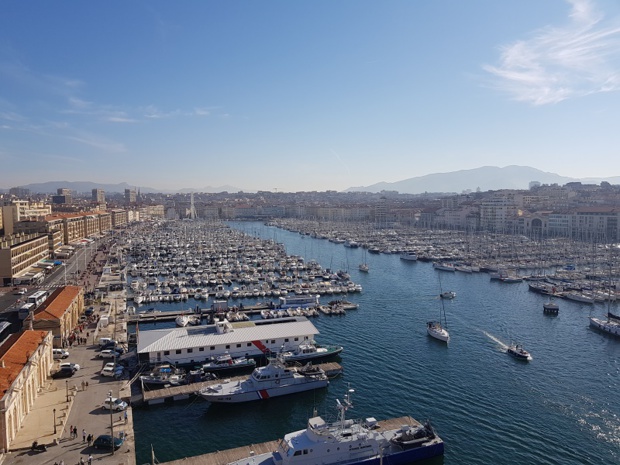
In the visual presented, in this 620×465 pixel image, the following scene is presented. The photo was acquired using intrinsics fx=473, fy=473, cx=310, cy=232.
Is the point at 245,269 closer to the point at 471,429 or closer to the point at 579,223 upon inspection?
the point at 471,429

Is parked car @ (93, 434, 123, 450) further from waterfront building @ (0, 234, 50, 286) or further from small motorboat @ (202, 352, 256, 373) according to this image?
waterfront building @ (0, 234, 50, 286)

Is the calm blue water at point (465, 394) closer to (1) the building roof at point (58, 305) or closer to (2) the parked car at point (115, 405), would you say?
(2) the parked car at point (115, 405)

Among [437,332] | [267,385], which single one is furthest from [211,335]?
[437,332]

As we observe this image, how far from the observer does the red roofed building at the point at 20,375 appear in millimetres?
10602

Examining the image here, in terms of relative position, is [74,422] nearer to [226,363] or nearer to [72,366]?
[72,366]

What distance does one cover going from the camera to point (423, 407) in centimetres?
1417

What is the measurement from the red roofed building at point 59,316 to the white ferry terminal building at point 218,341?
287cm

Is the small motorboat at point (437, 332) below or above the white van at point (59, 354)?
below

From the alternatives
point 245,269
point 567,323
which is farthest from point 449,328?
point 245,269

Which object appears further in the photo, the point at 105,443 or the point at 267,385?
the point at 267,385

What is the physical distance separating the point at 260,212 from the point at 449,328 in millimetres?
100124

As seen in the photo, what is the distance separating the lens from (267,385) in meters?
14.8

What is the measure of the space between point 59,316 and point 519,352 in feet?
57.8

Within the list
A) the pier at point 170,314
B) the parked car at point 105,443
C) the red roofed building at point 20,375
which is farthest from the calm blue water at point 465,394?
the pier at point 170,314
